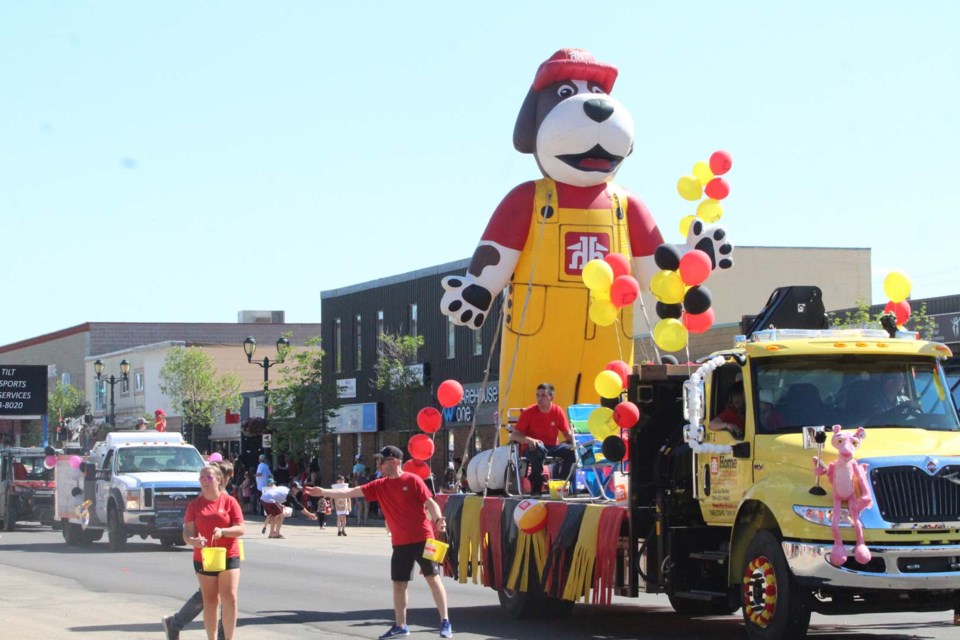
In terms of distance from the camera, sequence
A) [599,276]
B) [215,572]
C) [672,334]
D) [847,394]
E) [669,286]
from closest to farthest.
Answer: [215,572]
[847,394]
[672,334]
[669,286]
[599,276]

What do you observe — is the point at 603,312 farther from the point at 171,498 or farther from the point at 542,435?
the point at 171,498

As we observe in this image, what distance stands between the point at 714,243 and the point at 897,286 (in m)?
2.81

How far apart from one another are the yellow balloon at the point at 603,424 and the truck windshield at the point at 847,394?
219 centimetres

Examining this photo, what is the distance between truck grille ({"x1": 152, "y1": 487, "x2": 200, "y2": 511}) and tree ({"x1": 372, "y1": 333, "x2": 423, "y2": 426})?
16.7 m

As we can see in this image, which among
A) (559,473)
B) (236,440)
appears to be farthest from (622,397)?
(236,440)

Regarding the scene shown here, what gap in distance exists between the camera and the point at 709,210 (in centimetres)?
1680

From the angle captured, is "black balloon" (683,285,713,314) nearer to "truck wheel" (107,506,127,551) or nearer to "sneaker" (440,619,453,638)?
"sneaker" (440,619,453,638)

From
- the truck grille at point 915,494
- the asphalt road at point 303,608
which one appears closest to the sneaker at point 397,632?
the asphalt road at point 303,608

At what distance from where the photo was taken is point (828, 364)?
38.7ft

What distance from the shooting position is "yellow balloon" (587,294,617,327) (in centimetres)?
1513

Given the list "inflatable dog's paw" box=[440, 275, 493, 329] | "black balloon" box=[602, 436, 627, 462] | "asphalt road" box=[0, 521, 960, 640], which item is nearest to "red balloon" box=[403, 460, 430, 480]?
"asphalt road" box=[0, 521, 960, 640]

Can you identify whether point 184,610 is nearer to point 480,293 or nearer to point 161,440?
point 480,293

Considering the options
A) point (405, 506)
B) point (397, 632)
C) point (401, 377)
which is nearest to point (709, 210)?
point (405, 506)

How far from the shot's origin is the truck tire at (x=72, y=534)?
30719 mm
